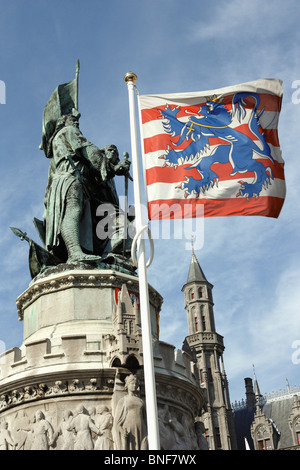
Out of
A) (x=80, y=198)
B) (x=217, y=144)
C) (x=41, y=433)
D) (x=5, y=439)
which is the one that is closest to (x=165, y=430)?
(x=41, y=433)

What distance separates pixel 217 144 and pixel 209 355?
61.5 m

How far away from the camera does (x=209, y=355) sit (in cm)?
7369

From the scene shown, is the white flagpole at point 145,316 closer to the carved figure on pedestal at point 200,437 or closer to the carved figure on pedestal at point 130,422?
the carved figure on pedestal at point 130,422

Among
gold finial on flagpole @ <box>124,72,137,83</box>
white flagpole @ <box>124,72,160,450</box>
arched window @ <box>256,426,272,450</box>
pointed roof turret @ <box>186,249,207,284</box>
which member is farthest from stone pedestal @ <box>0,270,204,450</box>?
pointed roof turret @ <box>186,249,207,284</box>

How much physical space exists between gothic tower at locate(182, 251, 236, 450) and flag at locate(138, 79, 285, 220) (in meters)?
56.2

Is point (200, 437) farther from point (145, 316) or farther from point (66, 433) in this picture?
point (145, 316)

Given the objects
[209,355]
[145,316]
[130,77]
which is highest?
[209,355]

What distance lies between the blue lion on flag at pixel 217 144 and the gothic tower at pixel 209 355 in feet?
185

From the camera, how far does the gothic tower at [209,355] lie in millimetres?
68812

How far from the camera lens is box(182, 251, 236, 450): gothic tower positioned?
68812 millimetres

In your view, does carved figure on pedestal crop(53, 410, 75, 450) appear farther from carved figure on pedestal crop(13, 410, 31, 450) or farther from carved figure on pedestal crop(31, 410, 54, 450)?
carved figure on pedestal crop(13, 410, 31, 450)

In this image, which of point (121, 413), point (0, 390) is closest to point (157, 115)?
point (121, 413)
